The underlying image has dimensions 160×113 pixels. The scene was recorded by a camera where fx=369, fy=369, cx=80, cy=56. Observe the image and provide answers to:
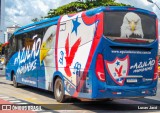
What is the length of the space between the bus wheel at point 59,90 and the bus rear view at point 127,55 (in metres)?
2.67

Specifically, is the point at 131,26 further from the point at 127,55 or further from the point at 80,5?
the point at 80,5

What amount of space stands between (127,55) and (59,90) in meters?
3.44

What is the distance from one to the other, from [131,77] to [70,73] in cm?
223

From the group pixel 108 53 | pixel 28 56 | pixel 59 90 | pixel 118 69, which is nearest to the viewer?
pixel 108 53

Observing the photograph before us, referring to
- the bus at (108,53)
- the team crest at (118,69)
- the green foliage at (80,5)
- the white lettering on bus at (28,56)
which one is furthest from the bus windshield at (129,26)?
the green foliage at (80,5)

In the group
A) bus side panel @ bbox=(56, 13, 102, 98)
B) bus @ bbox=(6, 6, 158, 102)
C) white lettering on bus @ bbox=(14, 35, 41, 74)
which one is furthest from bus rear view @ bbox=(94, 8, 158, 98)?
white lettering on bus @ bbox=(14, 35, 41, 74)

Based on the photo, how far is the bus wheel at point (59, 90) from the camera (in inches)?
528

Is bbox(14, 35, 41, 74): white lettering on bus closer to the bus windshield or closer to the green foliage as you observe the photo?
the bus windshield

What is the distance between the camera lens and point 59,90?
13.7 meters

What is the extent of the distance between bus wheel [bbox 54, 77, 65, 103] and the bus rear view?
267 cm

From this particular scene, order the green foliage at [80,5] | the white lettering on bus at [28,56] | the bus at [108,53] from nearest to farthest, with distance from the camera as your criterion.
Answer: the bus at [108,53] → the white lettering on bus at [28,56] → the green foliage at [80,5]

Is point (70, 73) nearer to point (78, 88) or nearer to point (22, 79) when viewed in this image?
point (78, 88)

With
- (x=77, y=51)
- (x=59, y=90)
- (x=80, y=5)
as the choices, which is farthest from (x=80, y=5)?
(x=77, y=51)

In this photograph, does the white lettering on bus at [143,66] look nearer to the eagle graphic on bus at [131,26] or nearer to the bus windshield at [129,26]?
the bus windshield at [129,26]
